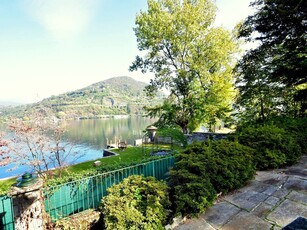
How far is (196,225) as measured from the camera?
3.30 meters

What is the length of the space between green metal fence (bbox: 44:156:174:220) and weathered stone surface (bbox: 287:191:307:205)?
375 cm

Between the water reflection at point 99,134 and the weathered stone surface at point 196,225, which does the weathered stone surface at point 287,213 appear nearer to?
the weathered stone surface at point 196,225

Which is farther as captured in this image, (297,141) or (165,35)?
(165,35)

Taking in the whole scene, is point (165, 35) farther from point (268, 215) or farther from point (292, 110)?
point (268, 215)

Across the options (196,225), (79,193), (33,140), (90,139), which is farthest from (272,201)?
(90,139)

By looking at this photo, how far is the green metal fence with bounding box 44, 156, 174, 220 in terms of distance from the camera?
4.45 meters

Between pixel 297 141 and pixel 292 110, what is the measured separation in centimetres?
761

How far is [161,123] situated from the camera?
60.2ft

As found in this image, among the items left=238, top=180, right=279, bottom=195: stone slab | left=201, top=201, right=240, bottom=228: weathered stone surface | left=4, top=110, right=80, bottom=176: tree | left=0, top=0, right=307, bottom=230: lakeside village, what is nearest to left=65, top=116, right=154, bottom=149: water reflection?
left=4, top=110, right=80, bottom=176: tree

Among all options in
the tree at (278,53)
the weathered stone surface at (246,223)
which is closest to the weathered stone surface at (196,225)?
the weathered stone surface at (246,223)

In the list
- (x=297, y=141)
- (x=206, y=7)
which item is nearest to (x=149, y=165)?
(x=297, y=141)

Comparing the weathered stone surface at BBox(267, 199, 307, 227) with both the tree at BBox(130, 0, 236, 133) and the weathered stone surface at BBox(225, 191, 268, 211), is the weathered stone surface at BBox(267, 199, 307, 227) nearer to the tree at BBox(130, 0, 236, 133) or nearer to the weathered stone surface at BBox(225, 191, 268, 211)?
the weathered stone surface at BBox(225, 191, 268, 211)

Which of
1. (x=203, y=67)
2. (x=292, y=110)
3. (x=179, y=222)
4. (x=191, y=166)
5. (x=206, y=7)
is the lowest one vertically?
(x=179, y=222)

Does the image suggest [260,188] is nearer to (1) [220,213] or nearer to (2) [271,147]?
(1) [220,213]
